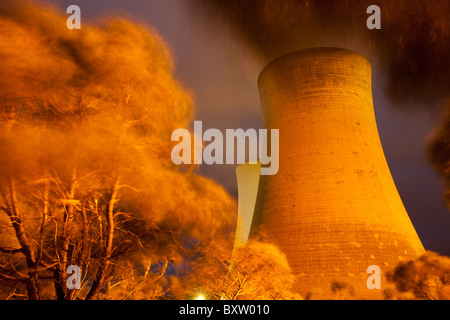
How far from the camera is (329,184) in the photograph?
10.6 meters

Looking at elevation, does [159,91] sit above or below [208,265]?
above

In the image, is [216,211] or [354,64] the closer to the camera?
[216,211]

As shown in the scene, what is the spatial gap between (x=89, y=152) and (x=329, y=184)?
727cm

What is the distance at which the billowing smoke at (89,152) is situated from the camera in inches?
173

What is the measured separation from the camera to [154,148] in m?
5.18

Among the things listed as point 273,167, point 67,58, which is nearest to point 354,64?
point 273,167

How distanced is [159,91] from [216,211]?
1.69 m

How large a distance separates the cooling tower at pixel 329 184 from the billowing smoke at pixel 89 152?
16.9 feet

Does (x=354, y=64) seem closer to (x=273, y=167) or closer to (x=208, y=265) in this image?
(x=273, y=167)

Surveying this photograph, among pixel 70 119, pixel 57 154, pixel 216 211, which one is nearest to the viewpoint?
pixel 57 154
